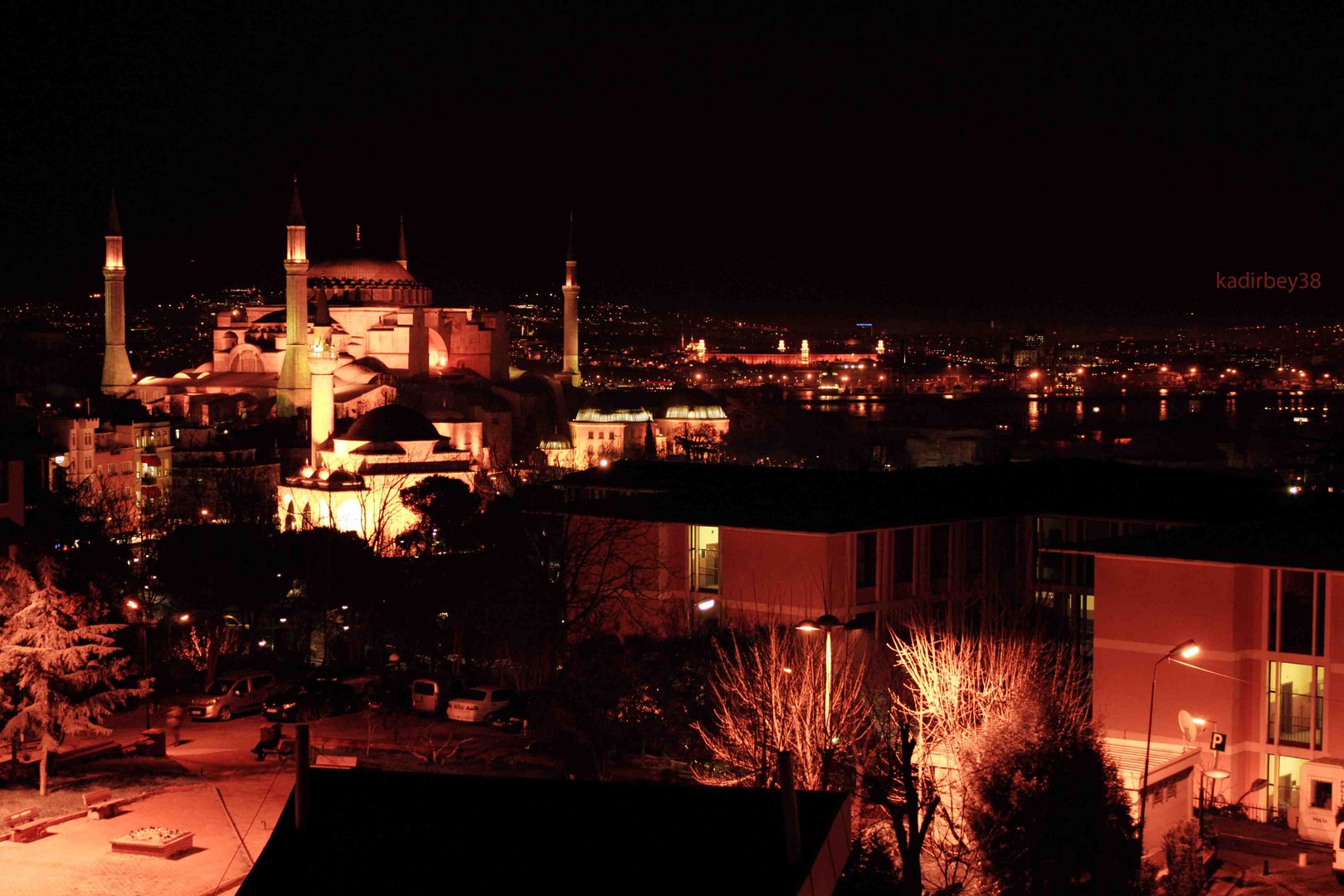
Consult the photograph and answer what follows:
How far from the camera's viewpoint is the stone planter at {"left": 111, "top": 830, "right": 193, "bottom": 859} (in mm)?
13844

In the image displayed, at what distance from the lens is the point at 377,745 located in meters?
18.1

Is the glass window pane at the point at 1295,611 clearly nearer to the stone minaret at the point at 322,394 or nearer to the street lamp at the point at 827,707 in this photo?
the street lamp at the point at 827,707

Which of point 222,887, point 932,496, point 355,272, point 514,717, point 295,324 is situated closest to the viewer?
point 222,887

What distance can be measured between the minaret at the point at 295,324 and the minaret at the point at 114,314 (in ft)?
25.0

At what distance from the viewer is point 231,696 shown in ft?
67.0

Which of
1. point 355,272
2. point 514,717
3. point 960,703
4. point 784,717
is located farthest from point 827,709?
point 355,272

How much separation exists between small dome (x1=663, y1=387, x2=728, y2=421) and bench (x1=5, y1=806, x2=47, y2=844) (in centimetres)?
5673

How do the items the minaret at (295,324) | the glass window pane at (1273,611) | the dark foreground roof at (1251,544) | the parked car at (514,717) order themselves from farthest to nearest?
the minaret at (295,324), the parked car at (514,717), the glass window pane at (1273,611), the dark foreground roof at (1251,544)

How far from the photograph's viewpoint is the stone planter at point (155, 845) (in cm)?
1384

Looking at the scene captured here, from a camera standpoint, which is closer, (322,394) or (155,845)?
(155,845)

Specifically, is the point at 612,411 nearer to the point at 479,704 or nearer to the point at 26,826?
the point at 479,704

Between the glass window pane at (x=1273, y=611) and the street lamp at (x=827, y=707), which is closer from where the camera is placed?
the street lamp at (x=827, y=707)

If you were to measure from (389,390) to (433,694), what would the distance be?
47386 millimetres

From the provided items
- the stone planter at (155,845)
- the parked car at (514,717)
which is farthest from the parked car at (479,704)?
the stone planter at (155,845)
